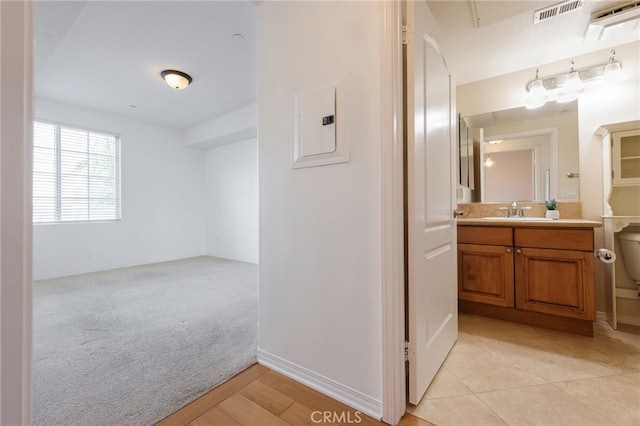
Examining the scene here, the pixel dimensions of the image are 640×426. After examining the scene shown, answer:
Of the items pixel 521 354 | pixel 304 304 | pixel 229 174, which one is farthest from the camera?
pixel 229 174

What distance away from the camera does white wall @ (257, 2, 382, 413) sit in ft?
4.10

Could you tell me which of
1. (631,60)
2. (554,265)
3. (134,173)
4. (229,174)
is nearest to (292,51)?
(554,265)

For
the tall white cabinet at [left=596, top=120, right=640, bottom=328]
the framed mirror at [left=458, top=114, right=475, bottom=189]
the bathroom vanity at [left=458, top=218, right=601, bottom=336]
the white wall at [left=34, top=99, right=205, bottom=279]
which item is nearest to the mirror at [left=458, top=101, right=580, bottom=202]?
the framed mirror at [left=458, top=114, right=475, bottom=189]

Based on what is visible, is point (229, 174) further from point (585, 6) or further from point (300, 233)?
point (585, 6)

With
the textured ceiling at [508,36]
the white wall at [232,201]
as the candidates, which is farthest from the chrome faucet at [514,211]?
the white wall at [232,201]

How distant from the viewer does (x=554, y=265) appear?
1.99 m

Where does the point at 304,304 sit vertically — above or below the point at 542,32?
below

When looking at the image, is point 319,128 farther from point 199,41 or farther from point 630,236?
point 630,236

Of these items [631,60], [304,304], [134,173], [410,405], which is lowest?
[410,405]

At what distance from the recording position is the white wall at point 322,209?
1250 millimetres

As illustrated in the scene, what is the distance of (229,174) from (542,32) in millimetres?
4949

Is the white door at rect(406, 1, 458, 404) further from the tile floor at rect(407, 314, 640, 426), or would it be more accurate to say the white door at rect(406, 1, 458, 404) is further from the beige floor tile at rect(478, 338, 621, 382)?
the beige floor tile at rect(478, 338, 621, 382)

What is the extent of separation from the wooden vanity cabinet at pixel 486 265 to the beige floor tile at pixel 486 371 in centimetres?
57

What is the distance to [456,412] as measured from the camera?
49.1 inches
